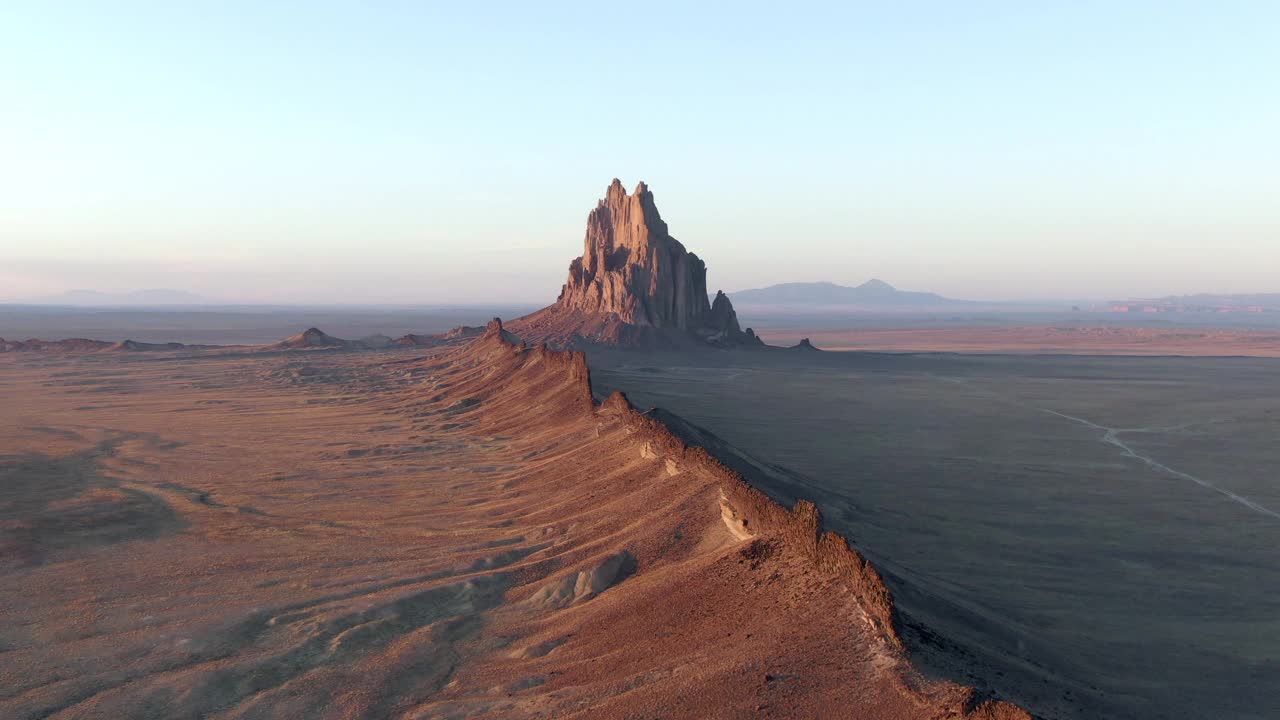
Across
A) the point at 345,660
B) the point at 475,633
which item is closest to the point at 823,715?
the point at 475,633

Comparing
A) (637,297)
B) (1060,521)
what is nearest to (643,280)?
(637,297)

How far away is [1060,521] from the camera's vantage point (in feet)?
91.4

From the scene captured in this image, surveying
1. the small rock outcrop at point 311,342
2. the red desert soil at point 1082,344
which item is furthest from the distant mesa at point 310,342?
the red desert soil at point 1082,344

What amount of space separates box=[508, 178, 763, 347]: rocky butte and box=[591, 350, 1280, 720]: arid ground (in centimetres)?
3125

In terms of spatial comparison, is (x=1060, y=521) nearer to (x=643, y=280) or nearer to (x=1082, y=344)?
(x=643, y=280)

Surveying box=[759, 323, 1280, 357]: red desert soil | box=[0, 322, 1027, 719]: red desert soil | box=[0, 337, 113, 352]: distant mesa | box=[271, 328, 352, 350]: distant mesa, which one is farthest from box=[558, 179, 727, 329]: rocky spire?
box=[0, 322, 1027, 719]: red desert soil

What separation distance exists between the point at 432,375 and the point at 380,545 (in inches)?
2056

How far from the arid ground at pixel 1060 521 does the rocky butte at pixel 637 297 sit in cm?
3125

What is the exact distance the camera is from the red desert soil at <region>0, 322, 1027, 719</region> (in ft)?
42.2

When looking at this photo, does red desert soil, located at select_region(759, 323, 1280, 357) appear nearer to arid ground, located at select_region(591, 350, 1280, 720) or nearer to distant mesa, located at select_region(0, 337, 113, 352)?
arid ground, located at select_region(591, 350, 1280, 720)

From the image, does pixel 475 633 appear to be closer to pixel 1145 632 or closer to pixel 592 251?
pixel 1145 632

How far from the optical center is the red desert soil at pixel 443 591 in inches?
507

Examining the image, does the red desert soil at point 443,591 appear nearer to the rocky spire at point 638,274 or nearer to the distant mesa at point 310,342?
the rocky spire at point 638,274

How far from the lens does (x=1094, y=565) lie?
22969mm
